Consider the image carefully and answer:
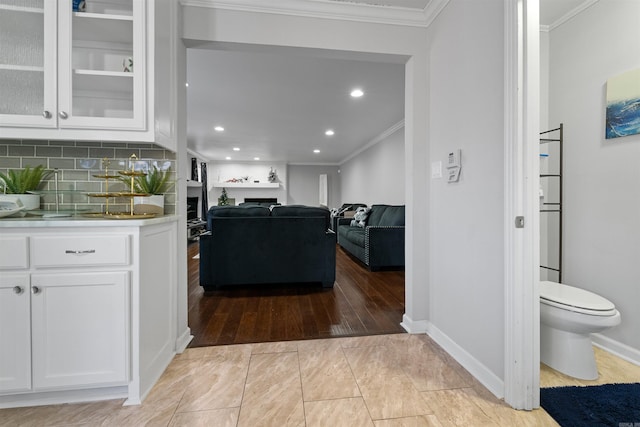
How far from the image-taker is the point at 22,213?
1526mm

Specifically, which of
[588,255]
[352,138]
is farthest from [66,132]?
[352,138]

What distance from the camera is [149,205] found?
1644 mm

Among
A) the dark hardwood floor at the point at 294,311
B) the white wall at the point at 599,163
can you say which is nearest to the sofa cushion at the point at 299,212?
the dark hardwood floor at the point at 294,311

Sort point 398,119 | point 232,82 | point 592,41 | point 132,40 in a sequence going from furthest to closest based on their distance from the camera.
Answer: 1. point 398,119
2. point 232,82
3. point 592,41
4. point 132,40

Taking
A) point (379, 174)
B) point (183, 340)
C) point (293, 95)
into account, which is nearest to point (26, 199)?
point (183, 340)

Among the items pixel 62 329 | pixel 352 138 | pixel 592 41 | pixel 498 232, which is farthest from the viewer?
pixel 352 138

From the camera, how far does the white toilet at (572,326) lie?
1.44m

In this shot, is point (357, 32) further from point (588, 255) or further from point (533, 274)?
point (588, 255)

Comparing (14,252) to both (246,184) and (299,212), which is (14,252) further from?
(246,184)

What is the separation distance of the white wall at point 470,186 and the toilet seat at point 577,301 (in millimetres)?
401

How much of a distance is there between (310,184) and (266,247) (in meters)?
6.67

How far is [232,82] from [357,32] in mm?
1847

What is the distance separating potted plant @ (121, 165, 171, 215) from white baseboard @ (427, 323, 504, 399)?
2097 millimetres

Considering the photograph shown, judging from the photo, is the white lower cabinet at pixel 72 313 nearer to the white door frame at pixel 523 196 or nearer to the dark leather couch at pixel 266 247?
the dark leather couch at pixel 266 247
